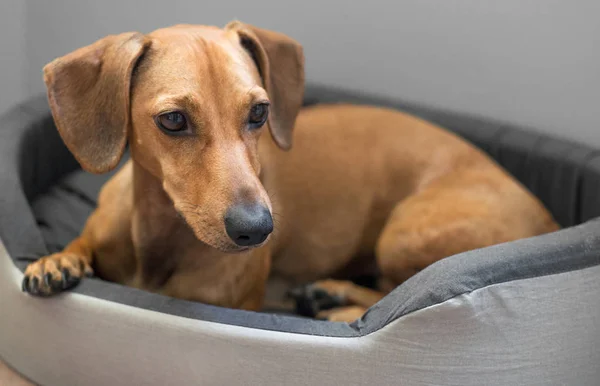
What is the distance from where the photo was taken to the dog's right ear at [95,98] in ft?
5.27

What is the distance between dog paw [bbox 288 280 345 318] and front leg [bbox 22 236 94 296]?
0.74 metres

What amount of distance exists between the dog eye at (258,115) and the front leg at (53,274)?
0.61 metres

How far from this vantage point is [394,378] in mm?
1546

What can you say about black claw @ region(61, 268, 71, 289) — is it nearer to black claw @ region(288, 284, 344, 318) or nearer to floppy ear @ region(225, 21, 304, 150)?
floppy ear @ region(225, 21, 304, 150)

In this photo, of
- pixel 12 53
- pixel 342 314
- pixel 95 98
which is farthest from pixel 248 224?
pixel 12 53

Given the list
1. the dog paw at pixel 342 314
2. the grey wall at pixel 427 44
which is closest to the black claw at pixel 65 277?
the dog paw at pixel 342 314

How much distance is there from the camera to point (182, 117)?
1.52 m

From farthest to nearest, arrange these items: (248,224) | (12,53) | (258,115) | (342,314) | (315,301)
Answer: (12,53), (315,301), (342,314), (258,115), (248,224)

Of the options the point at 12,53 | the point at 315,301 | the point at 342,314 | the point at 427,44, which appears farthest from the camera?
the point at 12,53

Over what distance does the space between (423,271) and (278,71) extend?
2.21 feet

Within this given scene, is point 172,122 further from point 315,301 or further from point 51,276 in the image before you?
point 315,301

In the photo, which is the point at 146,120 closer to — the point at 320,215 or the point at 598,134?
the point at 320,215

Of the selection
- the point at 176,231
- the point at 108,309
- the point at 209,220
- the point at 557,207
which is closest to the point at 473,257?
the point at 209,220

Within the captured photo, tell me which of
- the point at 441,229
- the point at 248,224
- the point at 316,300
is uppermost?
the point at 248,224
